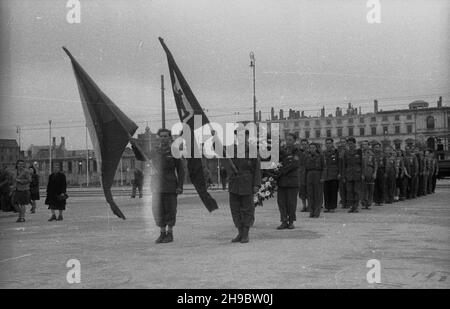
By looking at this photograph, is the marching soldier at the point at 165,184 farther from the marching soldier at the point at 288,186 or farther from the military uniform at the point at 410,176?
the military uniform at the point at 410,176

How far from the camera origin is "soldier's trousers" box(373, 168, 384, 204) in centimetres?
1820

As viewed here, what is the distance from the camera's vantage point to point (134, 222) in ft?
45.3

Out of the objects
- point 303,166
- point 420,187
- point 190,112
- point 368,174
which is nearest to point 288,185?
point 190,112

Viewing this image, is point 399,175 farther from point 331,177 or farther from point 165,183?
point 165,183

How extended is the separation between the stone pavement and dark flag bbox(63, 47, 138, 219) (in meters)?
1.39

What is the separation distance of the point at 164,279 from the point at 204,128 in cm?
462

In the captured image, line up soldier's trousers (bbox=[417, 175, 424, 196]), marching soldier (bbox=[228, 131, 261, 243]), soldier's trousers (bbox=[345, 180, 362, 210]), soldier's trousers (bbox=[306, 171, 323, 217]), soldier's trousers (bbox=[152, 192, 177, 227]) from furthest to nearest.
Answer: soldier's trousers (bbox=[417, 175, 424, 196])
soldier's trousers (bbox=[345, 180, 362, 210])
soldier's trousers (bbox=[306, 171, 323, 217])
soldier's trousers (bbox=[152, 192, 177, 227])
marching soldier (bbox=[228, 131, 261, 243])

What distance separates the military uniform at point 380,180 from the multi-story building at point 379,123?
76.9 m

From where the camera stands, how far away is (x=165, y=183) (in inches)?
387

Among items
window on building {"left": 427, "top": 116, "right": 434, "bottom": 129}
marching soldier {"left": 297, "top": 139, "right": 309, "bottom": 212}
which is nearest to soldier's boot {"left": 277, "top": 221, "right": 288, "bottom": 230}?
marching soldier {"left": 297, "top": 139, "right": 309, "bottom": 212}

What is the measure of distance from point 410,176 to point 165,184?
1328 cm

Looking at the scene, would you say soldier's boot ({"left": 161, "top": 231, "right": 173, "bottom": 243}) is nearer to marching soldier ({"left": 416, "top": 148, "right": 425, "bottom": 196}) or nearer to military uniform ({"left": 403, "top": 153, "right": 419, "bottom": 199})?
military uniform ({"left": 403, "top": 153, "right": 419, "bottom": 199})
